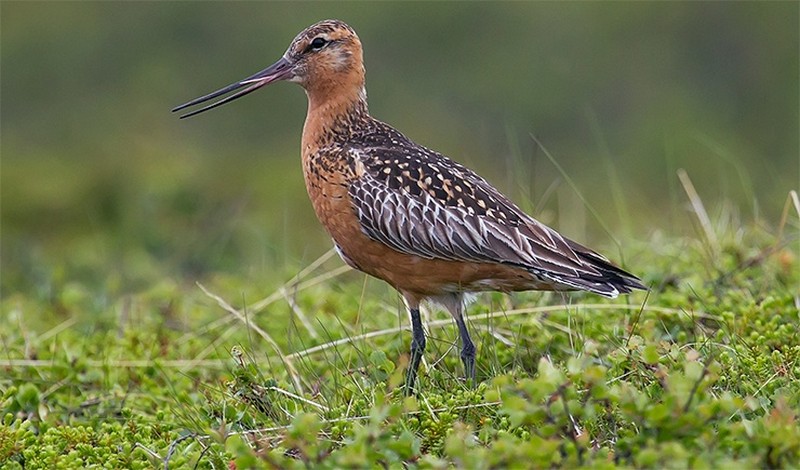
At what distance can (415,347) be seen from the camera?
5289 millimetres

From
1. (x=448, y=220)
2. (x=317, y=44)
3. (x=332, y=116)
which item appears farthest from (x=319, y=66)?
(x=448, y=220)

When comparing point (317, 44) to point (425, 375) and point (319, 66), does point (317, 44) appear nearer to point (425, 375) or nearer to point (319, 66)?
point (319, 66)

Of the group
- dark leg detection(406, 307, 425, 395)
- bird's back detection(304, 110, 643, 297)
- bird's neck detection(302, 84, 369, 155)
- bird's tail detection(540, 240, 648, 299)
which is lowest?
dark leg detection(406, 307, 425, 395)

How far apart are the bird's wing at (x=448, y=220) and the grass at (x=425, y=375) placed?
33cm

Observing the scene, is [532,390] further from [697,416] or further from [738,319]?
[738,319]

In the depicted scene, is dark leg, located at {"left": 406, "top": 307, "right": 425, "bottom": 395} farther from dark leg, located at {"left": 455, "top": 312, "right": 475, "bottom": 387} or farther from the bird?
dark leg, located at {"left": 455, "top": 312, "right": 475, "bottom": 387}

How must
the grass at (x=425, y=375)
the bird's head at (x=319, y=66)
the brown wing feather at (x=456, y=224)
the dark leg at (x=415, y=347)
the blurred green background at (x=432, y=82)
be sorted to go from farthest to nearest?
the blurred green background at (x=432, y=82) → the bird's head at (x=319, y=66) → the brown wing feather at (x=456, y=224) → the dark leg at (x=415, y=347) → the grass at (x=425, y=375)

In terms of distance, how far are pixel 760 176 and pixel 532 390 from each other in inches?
385

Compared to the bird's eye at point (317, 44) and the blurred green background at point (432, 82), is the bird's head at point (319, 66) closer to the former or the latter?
the bird's eye at point (317, 44)

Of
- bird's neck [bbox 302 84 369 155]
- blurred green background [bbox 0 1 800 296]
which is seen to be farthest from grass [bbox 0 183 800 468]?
blurred green background [bbox 0 1 800 296]

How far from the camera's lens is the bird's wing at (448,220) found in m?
5.22

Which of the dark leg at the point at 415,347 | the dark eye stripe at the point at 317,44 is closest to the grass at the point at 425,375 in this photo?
the dark leg at the point at 415,347

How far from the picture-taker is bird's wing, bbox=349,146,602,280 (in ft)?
17.1

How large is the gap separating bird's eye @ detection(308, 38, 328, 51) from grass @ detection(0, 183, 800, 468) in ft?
4.48
